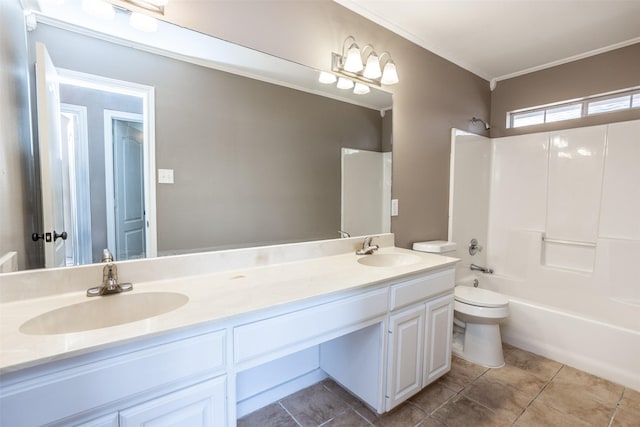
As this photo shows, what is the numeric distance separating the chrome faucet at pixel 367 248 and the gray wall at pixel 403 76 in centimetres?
30

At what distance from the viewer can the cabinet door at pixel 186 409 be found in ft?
2.69

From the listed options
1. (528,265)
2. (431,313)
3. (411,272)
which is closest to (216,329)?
(411,272)

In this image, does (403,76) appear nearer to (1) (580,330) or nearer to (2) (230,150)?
(2) (230,150)

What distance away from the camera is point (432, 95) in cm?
241

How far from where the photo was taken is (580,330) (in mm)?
2119

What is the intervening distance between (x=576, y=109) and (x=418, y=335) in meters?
2.53

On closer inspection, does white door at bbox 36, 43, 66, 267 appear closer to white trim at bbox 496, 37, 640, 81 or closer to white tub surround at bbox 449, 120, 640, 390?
white tub surround at bbox 449, 120, 640, 390

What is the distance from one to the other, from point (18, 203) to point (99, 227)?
254 millimetres

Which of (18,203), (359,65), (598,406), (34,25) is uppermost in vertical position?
(359,65)

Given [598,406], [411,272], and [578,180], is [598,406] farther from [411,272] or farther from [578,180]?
[578,180]

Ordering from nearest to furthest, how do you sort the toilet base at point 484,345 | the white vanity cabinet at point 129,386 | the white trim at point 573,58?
the white vanity cabinet at point 129,386
the toilet base at point 484,345
the white trim at point 573,58

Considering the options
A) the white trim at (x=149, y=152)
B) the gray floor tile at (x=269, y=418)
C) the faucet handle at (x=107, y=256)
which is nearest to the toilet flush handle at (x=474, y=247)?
the gray floor tile at (x=269, y=418)

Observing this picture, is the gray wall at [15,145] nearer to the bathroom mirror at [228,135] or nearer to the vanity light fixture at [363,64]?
the bathroom mirror at [228,135]

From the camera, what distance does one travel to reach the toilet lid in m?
2.09
